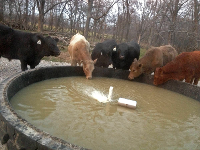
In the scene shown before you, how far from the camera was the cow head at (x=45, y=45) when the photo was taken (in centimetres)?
647

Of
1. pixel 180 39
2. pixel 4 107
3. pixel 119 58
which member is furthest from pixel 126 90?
pixel 180 39

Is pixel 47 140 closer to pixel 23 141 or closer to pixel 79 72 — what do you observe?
pixel 23 141

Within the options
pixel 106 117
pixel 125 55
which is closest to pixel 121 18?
pixel 125 55

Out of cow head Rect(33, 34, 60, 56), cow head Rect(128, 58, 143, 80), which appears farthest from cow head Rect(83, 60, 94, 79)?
cow head Rect(128, 58, 143, 80)

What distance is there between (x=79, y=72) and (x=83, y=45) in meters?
1.25

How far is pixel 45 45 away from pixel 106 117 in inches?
169

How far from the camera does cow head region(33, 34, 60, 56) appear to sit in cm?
647

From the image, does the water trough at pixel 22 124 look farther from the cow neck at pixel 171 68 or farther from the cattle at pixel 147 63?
the cattle at pixel 147 63

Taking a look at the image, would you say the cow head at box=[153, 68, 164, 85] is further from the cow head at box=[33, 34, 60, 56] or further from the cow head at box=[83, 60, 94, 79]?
the cow head at box=[33, 34, 60, 56]

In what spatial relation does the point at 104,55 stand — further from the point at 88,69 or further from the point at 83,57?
the point at 88,69

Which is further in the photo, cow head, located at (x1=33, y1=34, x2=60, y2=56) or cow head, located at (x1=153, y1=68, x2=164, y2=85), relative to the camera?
cow head, located at (x1=33, y1=34, x2=60, y2=56)

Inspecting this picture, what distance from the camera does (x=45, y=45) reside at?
21.8ft

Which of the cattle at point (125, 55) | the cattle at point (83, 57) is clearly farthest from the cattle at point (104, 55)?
the cattle at point (83, 57)

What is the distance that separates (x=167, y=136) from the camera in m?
3.07
